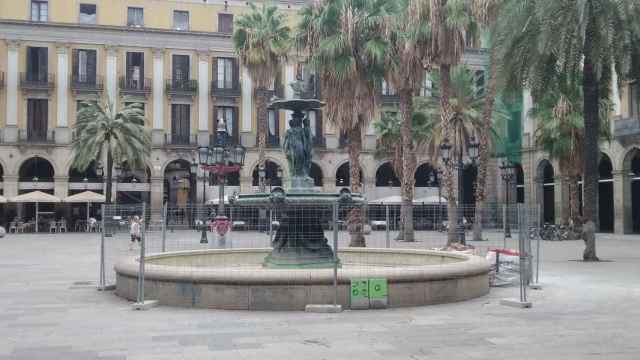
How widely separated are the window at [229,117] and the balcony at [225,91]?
98cm

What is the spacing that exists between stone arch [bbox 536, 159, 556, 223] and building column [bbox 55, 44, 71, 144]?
108 feet

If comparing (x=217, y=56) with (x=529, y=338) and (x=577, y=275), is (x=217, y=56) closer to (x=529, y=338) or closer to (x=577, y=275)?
(x=577, y=275)

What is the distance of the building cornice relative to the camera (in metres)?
49.3

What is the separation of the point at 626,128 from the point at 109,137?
3058 cm

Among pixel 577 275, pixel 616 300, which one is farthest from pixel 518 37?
pixel 616 300

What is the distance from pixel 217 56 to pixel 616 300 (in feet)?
142

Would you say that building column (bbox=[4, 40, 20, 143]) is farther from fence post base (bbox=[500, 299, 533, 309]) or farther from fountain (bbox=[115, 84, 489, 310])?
fence post base (bbox=[500, 299, 533, 309])

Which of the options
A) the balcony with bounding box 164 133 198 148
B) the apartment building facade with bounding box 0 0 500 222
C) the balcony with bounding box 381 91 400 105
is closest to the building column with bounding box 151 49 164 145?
the apartment building facade with bounding box 0 0 500 222

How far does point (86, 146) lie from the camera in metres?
44.1

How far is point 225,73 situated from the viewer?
53562 millimetres

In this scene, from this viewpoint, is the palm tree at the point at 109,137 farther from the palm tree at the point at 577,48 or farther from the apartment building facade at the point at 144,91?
the palm tree at the point at 577,48

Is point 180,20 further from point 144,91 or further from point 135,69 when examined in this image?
point 144,91

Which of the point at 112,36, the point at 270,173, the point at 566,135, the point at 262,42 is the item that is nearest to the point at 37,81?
the point at 112,36

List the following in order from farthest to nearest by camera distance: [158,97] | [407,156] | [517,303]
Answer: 1. [158,97]
2. [407,156]
3. [517,303]
